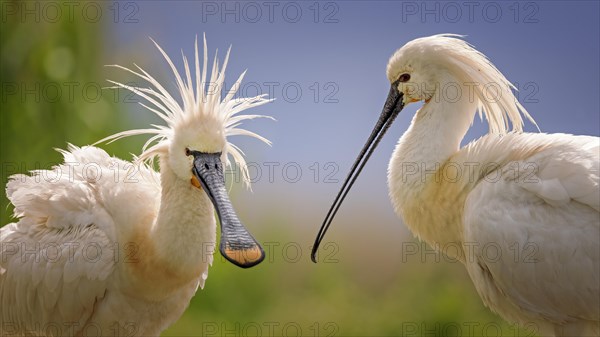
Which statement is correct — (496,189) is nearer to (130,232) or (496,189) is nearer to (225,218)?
(225,218)

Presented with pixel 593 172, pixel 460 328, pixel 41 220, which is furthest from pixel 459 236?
pixel 460 328

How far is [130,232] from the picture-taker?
4.07 metres

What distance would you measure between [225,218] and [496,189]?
156 cm

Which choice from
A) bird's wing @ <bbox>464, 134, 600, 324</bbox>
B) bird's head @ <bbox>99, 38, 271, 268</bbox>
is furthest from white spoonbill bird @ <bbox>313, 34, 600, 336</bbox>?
bird's head @ <bbox>99, 38, 271, 268</bbox>

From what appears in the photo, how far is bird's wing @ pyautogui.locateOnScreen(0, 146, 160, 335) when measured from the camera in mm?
4023

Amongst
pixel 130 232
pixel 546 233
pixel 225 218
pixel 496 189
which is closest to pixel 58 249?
pixel 130 232

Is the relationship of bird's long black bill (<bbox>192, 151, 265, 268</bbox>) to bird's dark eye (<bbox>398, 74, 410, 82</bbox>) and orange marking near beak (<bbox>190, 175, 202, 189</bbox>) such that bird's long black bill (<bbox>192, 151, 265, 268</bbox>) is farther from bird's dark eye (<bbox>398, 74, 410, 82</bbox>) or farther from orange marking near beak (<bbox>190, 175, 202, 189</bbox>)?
bird's dark eye (<bbox>398, 74, 410, 82</bbox>)

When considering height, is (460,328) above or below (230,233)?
below

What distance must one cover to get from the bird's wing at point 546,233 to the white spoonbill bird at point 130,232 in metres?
1.33

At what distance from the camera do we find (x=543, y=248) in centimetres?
373

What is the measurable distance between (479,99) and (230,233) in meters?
1.99

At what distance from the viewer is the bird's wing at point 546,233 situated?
12.1 feet

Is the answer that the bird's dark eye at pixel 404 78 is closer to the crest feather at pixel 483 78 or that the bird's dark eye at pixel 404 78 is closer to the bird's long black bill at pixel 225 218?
the crest feather at pixel 483 78

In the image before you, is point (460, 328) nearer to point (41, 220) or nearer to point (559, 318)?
point (559, 318)
